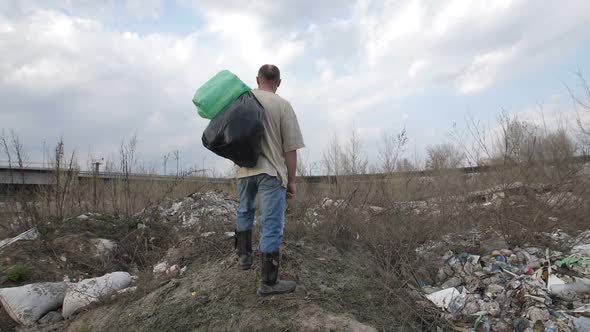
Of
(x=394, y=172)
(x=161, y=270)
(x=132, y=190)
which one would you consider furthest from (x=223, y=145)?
(x=394, y=172)

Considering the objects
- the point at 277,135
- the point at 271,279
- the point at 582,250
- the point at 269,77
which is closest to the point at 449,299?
the point at 271,279

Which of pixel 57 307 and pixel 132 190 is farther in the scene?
pixel 132 190

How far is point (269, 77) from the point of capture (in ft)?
10.7

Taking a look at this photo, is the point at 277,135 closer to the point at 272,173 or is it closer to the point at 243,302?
the point at 272,173

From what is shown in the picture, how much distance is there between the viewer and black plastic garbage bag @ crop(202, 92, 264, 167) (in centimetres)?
291

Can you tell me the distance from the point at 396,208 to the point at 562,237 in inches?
83.9

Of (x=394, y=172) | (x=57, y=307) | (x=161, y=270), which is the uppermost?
(x=394, y=172)

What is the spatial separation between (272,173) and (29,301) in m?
3.06

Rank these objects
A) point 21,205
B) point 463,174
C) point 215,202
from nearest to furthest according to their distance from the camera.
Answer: point 21,205 < point 215,202 < point 463,174

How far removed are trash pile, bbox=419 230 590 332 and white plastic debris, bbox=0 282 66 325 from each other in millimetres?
3906

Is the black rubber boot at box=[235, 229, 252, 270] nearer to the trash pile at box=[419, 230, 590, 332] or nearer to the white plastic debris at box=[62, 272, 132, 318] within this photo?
the white plastic debris at box=[62, 272, 132, 318]

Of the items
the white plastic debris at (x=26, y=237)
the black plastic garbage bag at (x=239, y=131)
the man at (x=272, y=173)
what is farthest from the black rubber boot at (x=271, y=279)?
the white plastic debris at (x=26, y=237)

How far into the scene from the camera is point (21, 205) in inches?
269

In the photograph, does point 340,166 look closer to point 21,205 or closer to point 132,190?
point 132,190
